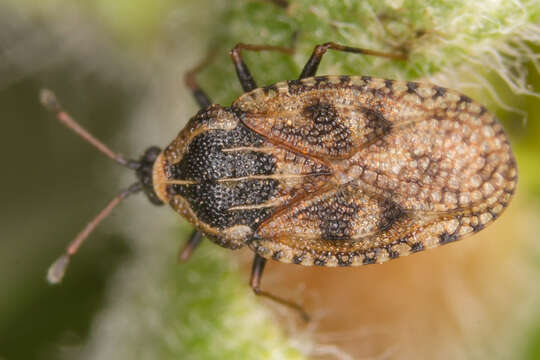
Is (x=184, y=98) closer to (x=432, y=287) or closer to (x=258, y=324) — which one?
(x=258, y=324)

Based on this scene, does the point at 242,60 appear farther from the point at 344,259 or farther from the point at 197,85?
the point at 344,259

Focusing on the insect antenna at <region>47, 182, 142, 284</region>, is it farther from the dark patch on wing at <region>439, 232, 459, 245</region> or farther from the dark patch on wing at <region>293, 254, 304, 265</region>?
the dark patch on wing at <region>439, 232, 459, 245</region>

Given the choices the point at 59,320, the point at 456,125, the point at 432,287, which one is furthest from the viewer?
the point at 59,320

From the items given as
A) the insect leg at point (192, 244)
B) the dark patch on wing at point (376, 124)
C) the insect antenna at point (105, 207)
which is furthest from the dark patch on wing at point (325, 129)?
the insect antenna at point (105, 207)

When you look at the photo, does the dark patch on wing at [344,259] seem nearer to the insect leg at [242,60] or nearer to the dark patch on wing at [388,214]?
the dark patch on wing at [388,214]

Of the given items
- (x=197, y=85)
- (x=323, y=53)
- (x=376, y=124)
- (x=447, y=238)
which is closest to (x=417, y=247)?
(x=447, y=238)

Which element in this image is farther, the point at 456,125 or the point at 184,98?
the point at 184,98

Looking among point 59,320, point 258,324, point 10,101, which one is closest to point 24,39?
point 10,101

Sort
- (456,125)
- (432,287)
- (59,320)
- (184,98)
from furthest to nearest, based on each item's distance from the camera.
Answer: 1. (184,98)
2. (59,320)
3. (432,287)
4. (456,125)

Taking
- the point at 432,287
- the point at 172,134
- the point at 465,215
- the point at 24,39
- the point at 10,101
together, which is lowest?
the point at 432,287
